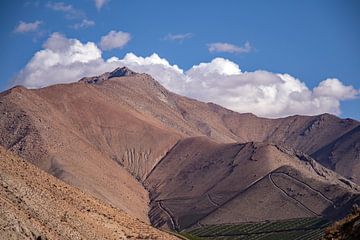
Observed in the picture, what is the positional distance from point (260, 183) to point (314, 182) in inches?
616

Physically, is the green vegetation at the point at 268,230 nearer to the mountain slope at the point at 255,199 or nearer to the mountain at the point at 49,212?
the mountain slope at the point at 255,199

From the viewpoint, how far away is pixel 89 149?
195125mm

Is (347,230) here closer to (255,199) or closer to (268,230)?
(268,230)

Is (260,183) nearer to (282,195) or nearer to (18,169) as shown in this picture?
(282,195)

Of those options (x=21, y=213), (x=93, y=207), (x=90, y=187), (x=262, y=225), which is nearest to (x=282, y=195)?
(x=262, y=225)

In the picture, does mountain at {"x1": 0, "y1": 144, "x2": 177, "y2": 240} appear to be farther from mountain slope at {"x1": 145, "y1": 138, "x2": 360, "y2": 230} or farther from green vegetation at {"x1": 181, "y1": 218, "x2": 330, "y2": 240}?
mountain slope at {"x1": 145, "y1": 138, "x2": 360, "y2": 230}

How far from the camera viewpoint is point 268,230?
5522 inches

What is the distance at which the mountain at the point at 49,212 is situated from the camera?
38375mm

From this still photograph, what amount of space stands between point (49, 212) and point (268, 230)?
4035 inches

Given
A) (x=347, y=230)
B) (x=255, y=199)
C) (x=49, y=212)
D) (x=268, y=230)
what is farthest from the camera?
(x=255, y=199)

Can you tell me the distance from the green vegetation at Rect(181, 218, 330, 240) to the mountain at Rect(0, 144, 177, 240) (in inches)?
3152

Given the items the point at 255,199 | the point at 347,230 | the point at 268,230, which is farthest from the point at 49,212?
the point at 255,199

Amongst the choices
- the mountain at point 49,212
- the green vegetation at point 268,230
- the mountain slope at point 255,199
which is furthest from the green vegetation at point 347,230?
the mountain slope at point 255,199

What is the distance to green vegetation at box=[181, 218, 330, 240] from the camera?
134125 millimetres
